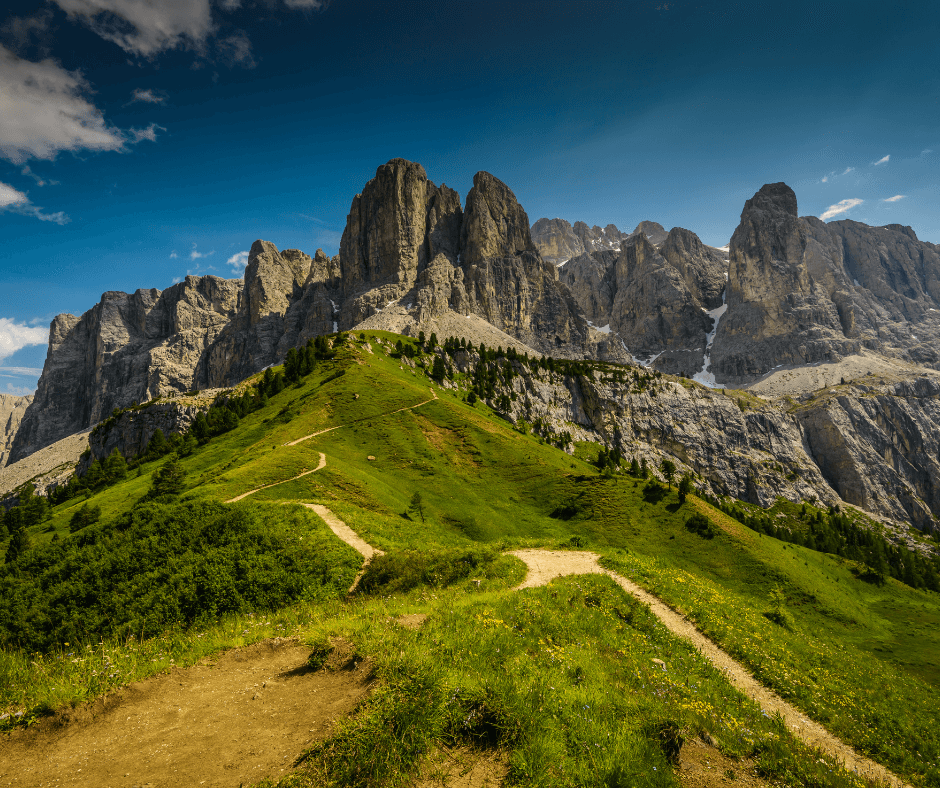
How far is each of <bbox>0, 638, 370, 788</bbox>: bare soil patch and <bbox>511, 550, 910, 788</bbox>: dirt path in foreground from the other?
1183 centimetres

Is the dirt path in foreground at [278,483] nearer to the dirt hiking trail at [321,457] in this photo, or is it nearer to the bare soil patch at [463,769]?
the dirt hiking trail at [321,457]

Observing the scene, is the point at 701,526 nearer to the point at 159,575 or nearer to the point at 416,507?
the point at 416,507

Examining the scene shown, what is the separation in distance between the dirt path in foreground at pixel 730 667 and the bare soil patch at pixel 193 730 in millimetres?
11831

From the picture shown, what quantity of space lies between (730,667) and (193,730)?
16.0m

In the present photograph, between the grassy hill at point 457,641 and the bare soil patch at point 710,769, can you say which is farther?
the bare soil patch at point 710,769

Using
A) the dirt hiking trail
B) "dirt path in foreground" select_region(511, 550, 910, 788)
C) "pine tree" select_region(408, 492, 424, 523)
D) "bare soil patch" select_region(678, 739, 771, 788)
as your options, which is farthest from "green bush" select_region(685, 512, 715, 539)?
"bare soil patch" select_region(678, 739, 771, 788)

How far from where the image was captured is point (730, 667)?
14938 mm

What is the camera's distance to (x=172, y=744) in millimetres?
8227

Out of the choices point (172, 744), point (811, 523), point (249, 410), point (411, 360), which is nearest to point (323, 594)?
point (172, 744)

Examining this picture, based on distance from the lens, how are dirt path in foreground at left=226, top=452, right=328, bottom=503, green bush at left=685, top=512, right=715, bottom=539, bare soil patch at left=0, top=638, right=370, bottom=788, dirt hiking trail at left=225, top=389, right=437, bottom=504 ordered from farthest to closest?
1. green bush at left=685, top=512, right=715, bottom=539
2. dirt hiking trail at left=225, top=389, right=437, bottom=504
3. dirt path in foreground at left=226, top=452, right=328, bottom=503
4. bare soil patch at left=0, top=638, right=370, bottom=788

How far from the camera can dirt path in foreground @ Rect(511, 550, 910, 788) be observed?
36.3 ft

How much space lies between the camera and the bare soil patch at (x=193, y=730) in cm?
744

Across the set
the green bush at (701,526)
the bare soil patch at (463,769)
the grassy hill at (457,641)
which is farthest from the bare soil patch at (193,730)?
the green bush at (701,526)

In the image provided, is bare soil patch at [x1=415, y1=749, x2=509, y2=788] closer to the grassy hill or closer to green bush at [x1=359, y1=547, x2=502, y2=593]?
the grassy hill
